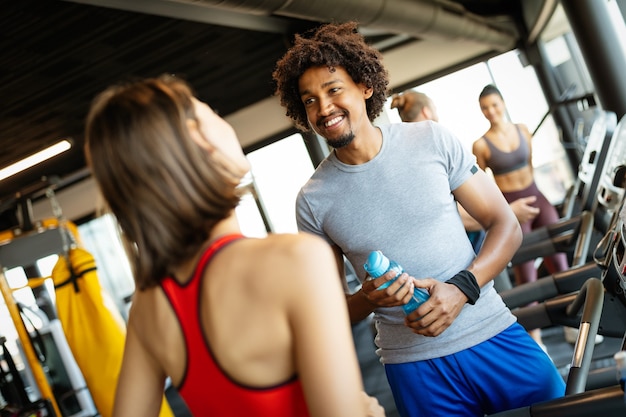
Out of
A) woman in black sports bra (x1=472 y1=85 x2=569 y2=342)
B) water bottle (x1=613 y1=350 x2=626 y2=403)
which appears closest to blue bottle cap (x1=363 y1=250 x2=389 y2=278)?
water bottle (x1=613 y1=350 x2=626 y2=403)

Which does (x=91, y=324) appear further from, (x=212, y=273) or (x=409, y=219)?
(x=212, y=273)

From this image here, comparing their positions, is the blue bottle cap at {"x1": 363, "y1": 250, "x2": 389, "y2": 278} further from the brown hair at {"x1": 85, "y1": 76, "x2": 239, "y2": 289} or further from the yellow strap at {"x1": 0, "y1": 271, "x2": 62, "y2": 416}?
the yellow strap at {"x1": 0, "y1": 271, "x2": 62, "y2": 416}

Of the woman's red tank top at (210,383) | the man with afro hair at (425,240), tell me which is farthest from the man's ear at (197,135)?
the man with afro hair at (425,240)

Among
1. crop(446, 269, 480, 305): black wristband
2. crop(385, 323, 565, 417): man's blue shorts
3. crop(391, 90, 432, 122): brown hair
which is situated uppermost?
crop(391, 90, 432, 122): brown hair

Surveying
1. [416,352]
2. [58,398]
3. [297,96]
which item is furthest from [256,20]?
[416,352]

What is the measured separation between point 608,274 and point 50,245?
10.5 feet

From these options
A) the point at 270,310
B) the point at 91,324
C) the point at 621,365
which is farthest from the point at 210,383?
the point at 91,324

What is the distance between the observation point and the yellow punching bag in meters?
4.16

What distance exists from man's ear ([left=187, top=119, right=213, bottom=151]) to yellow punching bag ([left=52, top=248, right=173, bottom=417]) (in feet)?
11.1

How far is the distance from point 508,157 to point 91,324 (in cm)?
289

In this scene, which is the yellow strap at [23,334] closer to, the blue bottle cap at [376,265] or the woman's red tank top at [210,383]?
the blue bottle cap at [376,265]

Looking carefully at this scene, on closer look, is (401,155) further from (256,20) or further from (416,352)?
(256,20)

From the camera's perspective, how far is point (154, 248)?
1.01m

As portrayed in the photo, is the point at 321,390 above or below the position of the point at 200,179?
below
